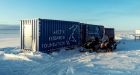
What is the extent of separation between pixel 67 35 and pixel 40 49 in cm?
473

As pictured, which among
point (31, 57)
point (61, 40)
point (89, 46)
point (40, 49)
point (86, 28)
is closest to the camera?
point (31, 57)

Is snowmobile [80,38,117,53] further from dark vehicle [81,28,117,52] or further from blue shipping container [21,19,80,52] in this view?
blue shipping container [21,19,80,52]

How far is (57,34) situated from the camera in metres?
21.5

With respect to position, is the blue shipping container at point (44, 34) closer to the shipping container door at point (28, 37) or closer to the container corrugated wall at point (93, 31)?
the shipping container door at point (28, 37)

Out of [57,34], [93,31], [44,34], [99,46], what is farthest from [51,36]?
[93,31]

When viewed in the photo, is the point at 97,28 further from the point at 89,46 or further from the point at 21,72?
the point at 21,72

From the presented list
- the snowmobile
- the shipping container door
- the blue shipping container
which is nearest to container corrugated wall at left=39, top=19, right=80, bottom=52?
the blue shipping container

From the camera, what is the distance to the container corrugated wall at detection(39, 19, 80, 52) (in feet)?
64.7

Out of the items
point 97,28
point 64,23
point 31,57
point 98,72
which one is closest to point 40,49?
point 31,57

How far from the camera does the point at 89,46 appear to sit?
23891mm

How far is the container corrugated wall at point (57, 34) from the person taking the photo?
1973 cm

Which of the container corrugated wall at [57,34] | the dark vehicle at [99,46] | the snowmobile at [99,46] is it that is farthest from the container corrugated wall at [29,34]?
the dark vehicle at [99,46]

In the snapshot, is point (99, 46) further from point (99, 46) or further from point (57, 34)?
point (57, 34)

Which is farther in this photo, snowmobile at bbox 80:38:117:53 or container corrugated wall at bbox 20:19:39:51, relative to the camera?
snowmobile at bbox 80:38:117:53
